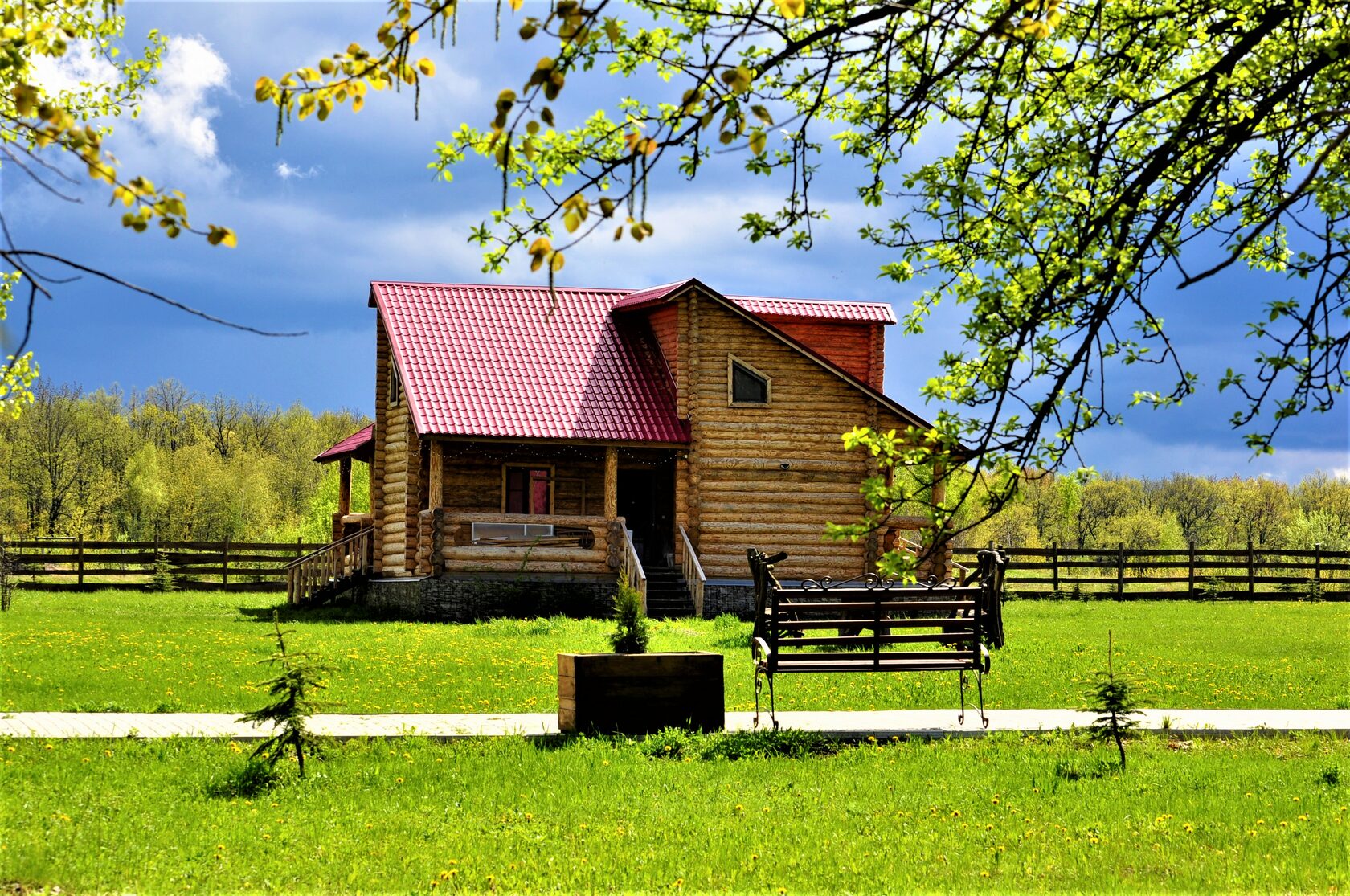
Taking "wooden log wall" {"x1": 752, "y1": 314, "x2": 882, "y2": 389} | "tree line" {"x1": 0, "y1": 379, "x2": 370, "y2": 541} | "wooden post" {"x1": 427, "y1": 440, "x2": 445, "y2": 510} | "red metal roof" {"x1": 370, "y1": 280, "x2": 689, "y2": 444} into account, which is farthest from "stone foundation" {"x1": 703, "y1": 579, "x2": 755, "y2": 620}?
"tree line" {"x1": 0, "y1": 379, "x2": 370, "y2": 541}

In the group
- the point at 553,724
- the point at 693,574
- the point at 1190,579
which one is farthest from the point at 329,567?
the point at 1190,579

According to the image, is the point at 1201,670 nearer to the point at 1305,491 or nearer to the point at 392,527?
the point at 392,527

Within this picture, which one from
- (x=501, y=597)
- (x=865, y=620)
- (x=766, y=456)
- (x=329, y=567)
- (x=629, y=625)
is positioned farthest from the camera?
(x=329, y=567)

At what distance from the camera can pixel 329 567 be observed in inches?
1136

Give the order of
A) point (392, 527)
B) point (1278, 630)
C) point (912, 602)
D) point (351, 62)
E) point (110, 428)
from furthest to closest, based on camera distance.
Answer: point (110, 428) → point (392, 527) → point (1278, 630) → point (912, 602) → point (351, 62)

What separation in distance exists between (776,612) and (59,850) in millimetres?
5914

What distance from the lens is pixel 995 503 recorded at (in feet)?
24.0

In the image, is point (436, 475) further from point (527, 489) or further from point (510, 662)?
point (510, 662)

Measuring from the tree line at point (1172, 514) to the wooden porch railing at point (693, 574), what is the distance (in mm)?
38228

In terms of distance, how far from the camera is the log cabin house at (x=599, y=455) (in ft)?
85.4

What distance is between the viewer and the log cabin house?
26016 millimetres

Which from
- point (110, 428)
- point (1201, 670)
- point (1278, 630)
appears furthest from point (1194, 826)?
point (110, 428)

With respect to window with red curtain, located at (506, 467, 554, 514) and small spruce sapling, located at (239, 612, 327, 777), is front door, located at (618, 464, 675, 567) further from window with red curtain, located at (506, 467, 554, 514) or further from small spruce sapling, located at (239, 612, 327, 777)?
small spruce sapling, located at (239, 612, 327, 777)

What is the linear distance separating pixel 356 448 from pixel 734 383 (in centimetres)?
1031
